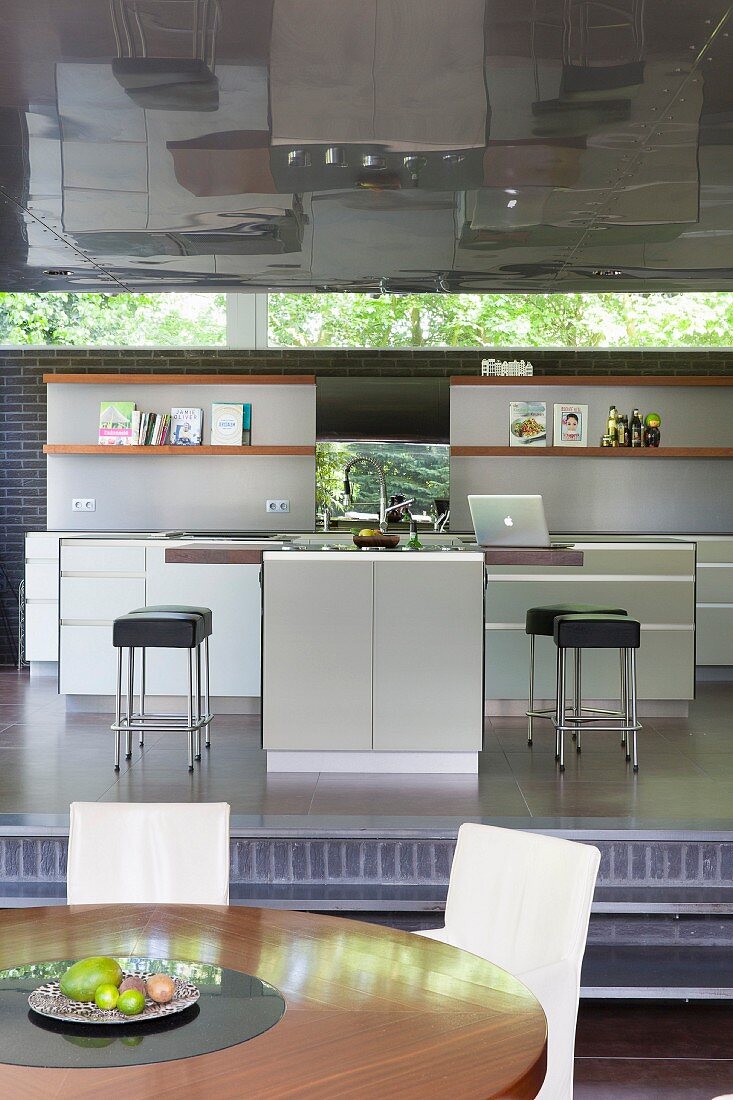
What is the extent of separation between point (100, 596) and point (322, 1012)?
219 inches

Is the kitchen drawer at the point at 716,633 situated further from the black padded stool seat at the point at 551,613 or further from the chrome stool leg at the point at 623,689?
the black padded stool seat at the point at 551,613

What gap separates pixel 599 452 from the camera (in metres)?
8.73

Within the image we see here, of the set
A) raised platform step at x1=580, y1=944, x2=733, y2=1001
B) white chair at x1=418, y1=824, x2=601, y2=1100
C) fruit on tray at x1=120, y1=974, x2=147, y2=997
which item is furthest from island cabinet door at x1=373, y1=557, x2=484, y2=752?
fruit on tray at x1=120, y1=974, x2=147, y2=997

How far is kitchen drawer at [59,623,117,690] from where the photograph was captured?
22.7 feet

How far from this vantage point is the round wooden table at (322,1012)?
1479 mm

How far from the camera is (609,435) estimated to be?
8.80 meters

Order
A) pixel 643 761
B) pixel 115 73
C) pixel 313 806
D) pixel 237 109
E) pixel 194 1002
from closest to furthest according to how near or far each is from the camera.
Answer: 1. pixel 194 1002
2. pixel 115 73
3. pixel 237 109
4. pixel 313 806
5. pixel 643 761

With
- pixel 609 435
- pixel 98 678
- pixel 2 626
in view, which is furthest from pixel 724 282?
pixel 2 626

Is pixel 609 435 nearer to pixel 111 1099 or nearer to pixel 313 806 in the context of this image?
pixel 313 806

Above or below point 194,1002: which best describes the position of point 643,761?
below

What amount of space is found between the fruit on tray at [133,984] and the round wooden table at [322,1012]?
19 centimetres

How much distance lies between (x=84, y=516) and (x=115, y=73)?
20.4 ft

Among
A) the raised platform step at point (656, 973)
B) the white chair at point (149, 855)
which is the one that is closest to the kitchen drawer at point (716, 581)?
the raised platform step at point (656, 973)

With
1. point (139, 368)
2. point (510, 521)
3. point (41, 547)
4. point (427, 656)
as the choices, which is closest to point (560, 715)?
point (427, 656)
